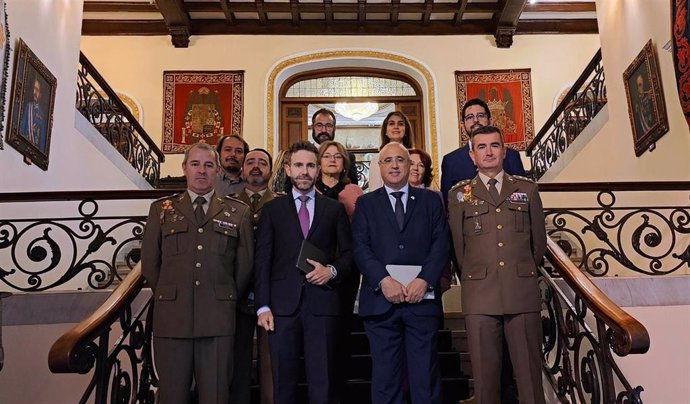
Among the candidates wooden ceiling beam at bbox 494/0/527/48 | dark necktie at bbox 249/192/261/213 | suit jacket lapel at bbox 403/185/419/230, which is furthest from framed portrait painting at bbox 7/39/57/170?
wooden ceiling beam at bbox 494/0/527/48

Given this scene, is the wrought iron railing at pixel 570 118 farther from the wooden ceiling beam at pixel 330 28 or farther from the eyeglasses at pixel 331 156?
the eyeglasses at pixel 331 156

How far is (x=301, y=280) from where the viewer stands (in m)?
2.97

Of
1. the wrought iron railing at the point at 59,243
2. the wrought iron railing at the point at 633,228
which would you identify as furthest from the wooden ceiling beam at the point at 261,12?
the wrought iron railing at the point at 633,228

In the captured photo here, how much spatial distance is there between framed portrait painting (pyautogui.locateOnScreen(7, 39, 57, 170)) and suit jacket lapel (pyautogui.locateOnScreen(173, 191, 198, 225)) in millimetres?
2798

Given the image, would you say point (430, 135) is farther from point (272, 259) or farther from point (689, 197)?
point (272, 259)

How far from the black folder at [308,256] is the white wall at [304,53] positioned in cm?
754

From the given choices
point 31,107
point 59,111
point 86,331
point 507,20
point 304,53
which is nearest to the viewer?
point 86,331

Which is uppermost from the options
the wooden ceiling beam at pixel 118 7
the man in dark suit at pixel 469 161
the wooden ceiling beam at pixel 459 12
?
the wooden ceiling beam at pixel 118 7

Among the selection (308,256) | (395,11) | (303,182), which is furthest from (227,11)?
(308,256)

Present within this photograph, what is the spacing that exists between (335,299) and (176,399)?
861mm

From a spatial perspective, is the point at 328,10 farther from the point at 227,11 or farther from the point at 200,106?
the point at 200,106

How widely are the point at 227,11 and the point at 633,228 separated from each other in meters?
7.46

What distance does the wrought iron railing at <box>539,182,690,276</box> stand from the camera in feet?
14.1

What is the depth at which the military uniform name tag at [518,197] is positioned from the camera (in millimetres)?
3049
